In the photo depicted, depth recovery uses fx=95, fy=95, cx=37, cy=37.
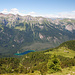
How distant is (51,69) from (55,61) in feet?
14.8

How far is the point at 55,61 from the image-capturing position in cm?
4100

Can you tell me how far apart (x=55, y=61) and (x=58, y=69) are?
3.82m

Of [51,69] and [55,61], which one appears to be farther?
[55,61]

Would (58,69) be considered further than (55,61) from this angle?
No

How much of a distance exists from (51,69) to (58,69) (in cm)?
288

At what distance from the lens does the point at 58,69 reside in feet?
125

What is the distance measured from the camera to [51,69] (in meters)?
37.8
